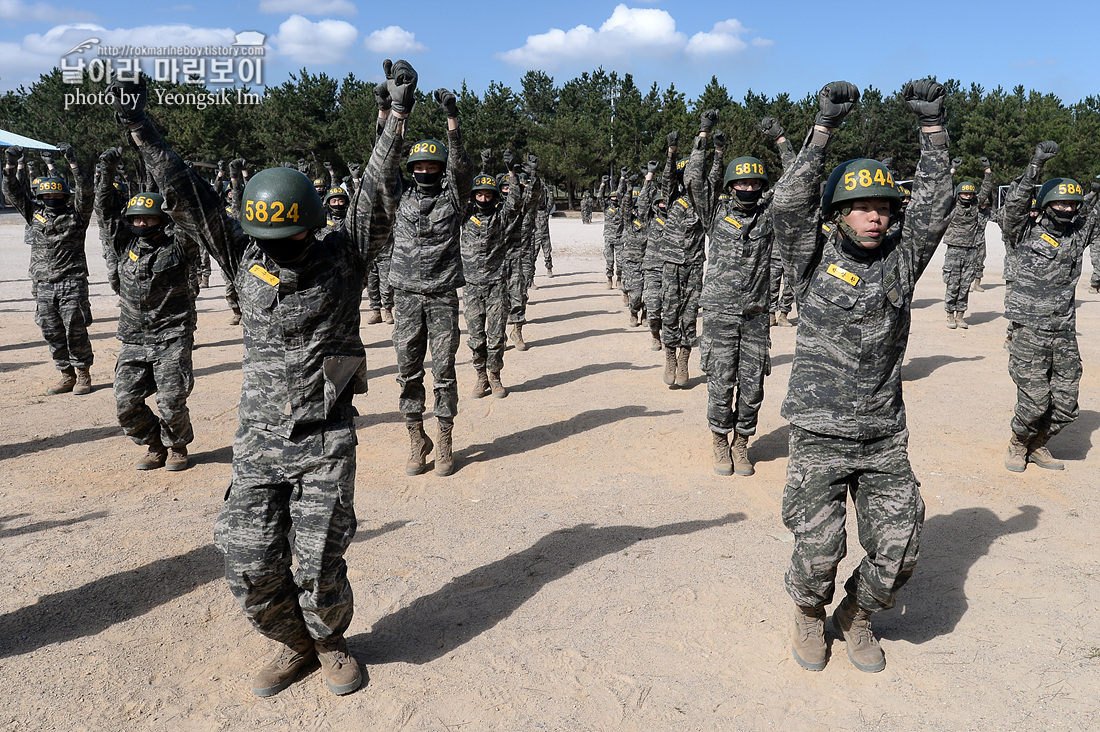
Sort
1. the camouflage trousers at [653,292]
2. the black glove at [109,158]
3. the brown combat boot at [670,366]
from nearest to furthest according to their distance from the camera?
the black glove at [109,158], the brown combat boot at [670,366], the camouflage trousers at [653,292]

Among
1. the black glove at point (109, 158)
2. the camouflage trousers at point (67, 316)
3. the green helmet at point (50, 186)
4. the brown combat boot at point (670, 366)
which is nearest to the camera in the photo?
the black glove at point (109, 158)

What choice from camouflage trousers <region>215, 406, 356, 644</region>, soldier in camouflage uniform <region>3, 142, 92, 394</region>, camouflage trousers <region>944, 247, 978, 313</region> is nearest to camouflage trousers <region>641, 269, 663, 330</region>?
camouflage trousers <region>944, 247, 978, 313</region>

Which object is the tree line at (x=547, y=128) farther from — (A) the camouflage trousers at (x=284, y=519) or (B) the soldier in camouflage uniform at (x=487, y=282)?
(A) the camouflage trousers at (x=284, y=519)

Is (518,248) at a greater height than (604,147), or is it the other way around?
(604,147)

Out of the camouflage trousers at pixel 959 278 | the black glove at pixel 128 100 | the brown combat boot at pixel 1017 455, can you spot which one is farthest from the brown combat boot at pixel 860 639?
the camouflage trousers at pixel 959 278

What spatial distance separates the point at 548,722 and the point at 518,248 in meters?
10.7

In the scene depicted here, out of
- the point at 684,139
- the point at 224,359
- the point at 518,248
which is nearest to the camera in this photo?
the point at 224,359

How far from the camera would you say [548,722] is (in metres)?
3.60

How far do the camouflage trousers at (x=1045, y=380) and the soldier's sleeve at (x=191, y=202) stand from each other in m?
6.80

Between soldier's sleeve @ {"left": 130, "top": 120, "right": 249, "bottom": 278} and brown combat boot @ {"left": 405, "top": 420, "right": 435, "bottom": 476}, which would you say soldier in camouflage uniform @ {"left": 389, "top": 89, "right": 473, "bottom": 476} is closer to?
brown combat boot @ {"left": 405, "top": 420, "right": 435, "bottom": 476}

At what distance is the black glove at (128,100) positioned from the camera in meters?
3.44

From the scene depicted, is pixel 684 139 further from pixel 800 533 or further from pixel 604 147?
pixel 800 533

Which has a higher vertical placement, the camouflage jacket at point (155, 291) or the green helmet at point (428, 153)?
the green helmet at point (428, 153)

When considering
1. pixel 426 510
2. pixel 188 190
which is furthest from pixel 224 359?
pixel 188 190
